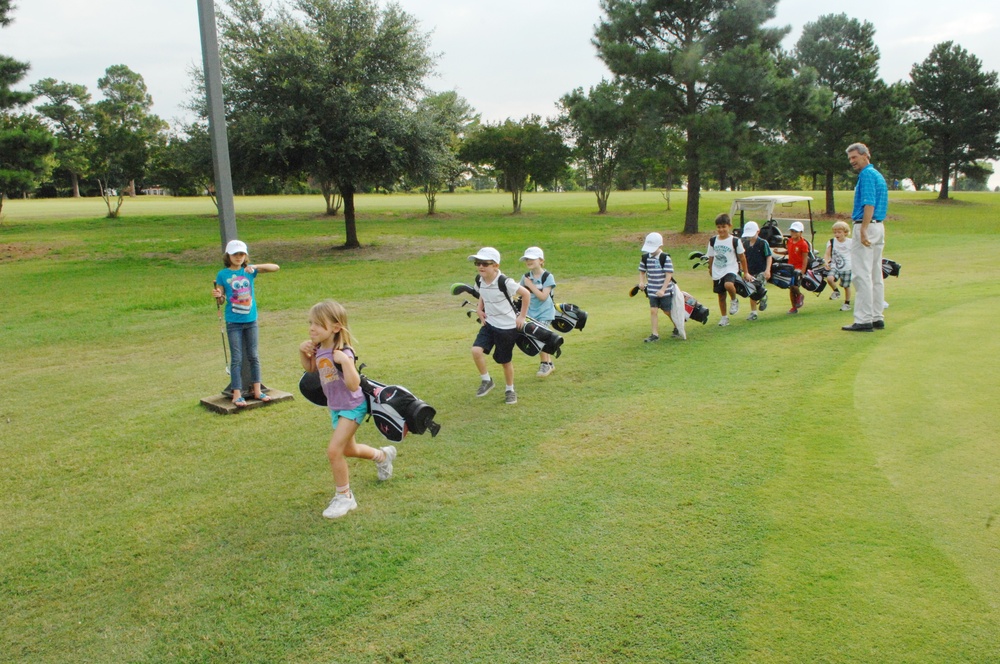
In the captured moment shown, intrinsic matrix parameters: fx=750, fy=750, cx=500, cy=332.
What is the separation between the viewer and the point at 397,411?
534cm

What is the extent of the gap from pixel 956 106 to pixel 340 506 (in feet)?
177

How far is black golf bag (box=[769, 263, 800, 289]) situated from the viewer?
12289mm

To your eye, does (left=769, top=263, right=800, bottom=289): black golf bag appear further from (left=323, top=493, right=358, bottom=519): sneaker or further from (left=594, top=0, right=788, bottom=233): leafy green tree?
(left=594, top=0, right=788, bottom=233): leafy green tree

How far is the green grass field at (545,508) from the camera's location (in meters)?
3.83

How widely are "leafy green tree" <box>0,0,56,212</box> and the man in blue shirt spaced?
25.2 m

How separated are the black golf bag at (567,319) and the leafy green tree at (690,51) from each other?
19951 mm

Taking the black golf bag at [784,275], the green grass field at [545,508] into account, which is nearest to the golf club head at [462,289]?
the green grass field at [545,508]

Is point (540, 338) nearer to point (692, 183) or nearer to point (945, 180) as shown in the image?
point (692, 183)

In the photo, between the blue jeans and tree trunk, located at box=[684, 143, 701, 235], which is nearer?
the blue jeans

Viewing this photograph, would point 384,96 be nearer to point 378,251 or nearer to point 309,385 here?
point 378,251

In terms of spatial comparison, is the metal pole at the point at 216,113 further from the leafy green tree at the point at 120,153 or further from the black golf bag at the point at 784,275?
the leafy green tree at the point at 120,153

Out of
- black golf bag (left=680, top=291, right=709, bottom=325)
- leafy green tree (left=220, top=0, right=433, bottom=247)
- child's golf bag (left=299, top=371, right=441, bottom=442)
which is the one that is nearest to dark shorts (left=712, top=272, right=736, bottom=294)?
black golf bag (left=680, top=291, right=709, bottom=325)

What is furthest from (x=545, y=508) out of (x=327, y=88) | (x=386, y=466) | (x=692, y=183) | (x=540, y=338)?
(x=692, y=183)

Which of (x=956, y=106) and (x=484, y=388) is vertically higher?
(x=956, y=106)
